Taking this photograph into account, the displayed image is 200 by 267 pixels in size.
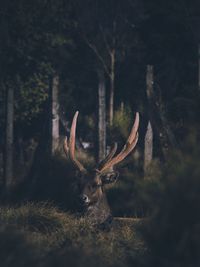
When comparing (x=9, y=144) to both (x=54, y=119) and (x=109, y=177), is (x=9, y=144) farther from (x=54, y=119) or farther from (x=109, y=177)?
(x=109, y=177)

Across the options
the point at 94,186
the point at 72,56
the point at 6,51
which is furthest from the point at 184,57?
the point at 94,186

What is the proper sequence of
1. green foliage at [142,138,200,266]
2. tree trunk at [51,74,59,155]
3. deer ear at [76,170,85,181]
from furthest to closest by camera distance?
tree trunk at [51,74,59,155] → deer ear at [76,170,85,181] → green foliage at [142,138,200,266]

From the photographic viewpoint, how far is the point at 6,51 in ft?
55.5

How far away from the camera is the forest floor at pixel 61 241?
7250mm

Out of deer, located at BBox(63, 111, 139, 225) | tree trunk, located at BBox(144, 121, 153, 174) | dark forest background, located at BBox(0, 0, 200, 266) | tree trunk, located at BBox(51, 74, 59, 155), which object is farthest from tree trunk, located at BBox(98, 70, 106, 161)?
deer, located at BBox(63, 111, 139, 225)

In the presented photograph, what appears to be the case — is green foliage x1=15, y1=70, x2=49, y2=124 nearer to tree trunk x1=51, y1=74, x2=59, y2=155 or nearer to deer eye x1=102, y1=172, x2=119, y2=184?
tree trunk x1=51, y1=74, x2=59, y2=155

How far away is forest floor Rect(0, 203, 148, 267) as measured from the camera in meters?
7.25

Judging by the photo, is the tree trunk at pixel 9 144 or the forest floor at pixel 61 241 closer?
the forest floor at pixel 61 241

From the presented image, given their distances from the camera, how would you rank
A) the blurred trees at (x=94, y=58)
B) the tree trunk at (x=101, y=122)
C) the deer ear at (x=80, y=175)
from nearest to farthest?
the deer ear at (x=80, y=175) → the tree trunk at (x=101, y=122) → the blurred trees at (x=94, y=58)

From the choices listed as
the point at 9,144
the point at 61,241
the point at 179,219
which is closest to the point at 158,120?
the point at 9,144

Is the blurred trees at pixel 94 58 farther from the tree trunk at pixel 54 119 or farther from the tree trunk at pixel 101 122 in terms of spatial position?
the tree trunk at pixel 101 122

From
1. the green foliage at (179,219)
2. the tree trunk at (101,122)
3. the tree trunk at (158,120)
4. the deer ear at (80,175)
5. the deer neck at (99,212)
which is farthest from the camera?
the tree trunk at (101,122)

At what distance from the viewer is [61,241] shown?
9.17 metres

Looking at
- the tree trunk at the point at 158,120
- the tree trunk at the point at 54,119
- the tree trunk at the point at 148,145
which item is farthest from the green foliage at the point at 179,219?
the tree trunk at the point at 54,119
